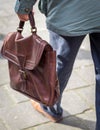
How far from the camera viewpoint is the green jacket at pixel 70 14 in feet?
7.35

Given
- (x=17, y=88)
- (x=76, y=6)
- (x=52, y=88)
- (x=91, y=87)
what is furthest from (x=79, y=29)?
(x=91, y=87)

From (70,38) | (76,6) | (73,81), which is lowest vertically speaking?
A: (73,81)

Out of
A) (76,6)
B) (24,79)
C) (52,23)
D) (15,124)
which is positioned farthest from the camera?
(15,124)

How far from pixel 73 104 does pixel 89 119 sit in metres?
0.26

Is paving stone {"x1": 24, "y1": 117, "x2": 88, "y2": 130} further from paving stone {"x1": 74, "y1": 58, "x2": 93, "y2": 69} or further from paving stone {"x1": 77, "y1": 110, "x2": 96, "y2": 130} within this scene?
paving stone {"x1": 74, "y1": 58, "x2": 93, "y2": 69}

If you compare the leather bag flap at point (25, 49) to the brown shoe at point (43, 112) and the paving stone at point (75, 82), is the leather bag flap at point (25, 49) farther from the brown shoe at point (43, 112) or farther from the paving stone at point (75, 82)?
the paving stone at point (75, 82)

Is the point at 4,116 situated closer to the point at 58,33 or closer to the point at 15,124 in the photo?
the point at 15,124

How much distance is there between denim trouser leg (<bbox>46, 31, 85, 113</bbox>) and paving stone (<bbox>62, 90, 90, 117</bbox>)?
538mm

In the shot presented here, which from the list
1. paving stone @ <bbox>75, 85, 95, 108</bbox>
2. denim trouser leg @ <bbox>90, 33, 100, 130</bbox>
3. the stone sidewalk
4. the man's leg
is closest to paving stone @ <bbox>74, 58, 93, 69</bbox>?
the stone sidewalk

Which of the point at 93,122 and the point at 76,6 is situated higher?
the point at 76,6

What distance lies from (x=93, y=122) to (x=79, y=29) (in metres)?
1.08

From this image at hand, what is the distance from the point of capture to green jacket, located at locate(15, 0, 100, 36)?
2.24 m

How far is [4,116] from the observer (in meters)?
3.07

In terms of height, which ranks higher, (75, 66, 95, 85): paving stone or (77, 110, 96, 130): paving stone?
(77, 110, 96, 130): paving stone
